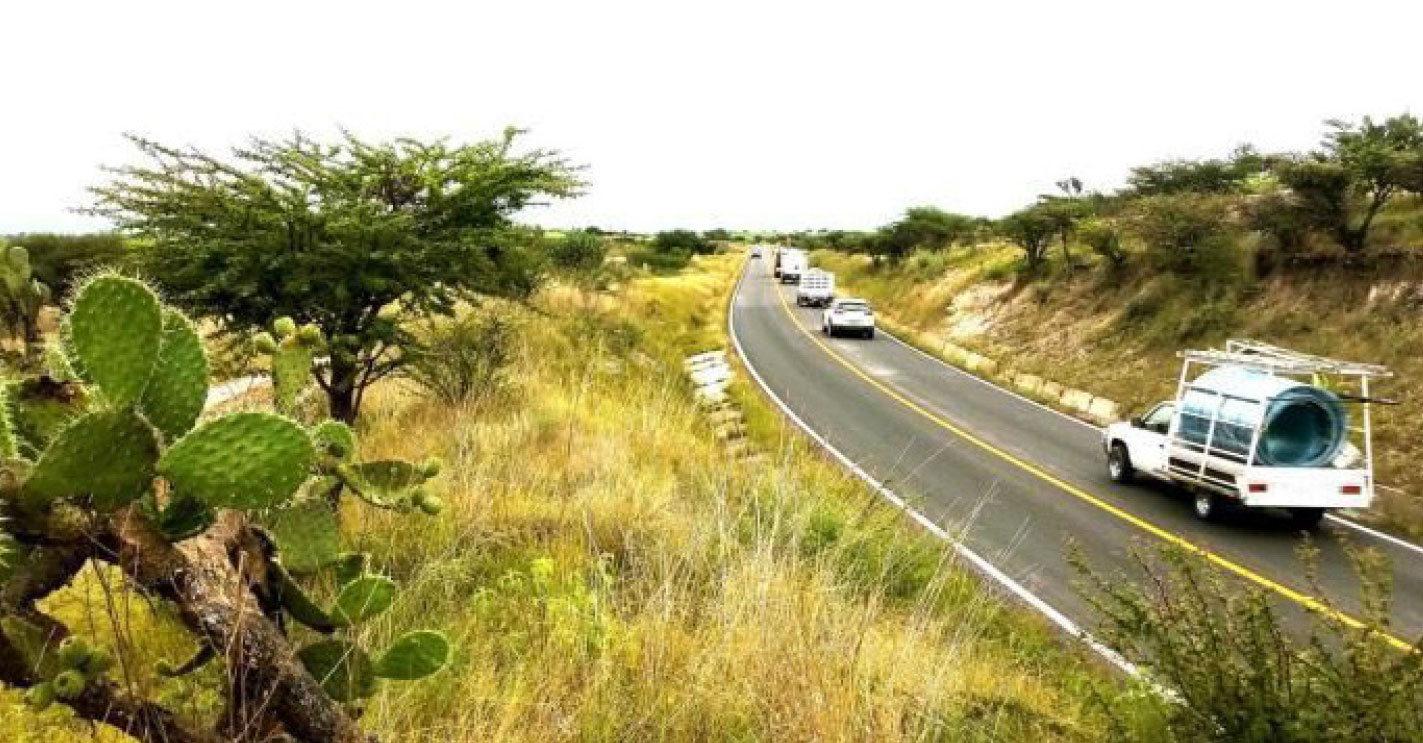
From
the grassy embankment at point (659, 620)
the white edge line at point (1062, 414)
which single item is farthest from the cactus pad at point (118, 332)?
the white edge line at point (1062, 414)

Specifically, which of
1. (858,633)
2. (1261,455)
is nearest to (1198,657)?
(858,633)

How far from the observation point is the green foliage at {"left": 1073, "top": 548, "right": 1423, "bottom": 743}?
3301 mm

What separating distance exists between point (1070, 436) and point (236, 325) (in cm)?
1582

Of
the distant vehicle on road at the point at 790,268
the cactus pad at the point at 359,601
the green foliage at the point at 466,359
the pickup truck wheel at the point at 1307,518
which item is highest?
the cactus pad at the point at 359,601

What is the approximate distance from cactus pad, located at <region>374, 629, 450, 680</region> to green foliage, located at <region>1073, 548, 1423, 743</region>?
2.96m

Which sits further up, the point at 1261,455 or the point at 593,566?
the point at 593,566

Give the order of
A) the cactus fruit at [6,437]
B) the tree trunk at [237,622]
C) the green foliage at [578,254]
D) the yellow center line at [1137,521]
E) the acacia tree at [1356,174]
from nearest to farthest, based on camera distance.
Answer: the cactus fruit at [6,437]
the tree trunk at [237,622]
the yellow center line at [1137,521]
the acacia tree at [1356,174]
the green foliage at [578,254]

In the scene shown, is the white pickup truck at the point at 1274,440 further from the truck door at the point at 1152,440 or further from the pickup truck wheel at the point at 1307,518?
the truck door at the point at 1152,440

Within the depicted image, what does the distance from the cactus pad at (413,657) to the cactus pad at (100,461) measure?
816mm

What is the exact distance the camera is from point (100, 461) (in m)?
1.77

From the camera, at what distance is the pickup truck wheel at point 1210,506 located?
12.5 m

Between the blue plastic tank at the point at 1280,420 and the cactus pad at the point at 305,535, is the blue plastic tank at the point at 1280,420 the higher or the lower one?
the lower one

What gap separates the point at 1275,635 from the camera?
3787 mm

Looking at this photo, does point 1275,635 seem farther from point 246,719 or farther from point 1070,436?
point 1070,436
